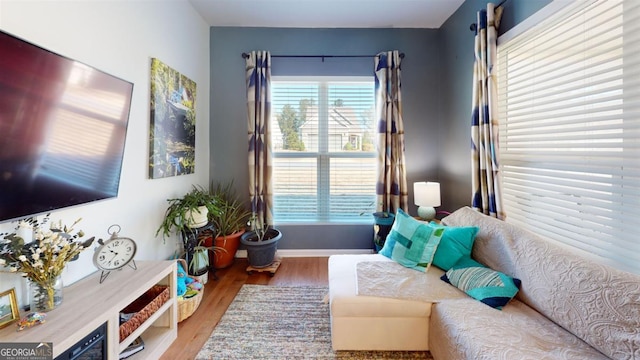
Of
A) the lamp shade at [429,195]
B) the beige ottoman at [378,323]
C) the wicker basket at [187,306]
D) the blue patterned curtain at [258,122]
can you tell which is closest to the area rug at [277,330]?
the beige ottoman at [378,323]

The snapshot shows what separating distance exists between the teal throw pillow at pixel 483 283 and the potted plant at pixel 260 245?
1.70 m

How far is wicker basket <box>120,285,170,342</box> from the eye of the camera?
1.34 metres

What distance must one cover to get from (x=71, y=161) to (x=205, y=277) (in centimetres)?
158

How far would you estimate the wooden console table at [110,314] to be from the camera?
3.27ft

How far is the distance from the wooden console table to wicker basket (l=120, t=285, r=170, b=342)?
0.03m

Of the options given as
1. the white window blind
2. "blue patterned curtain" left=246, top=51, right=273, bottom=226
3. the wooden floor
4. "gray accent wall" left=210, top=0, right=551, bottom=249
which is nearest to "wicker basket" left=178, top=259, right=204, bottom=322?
the wooden floor

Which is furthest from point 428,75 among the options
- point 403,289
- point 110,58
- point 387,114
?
point 110,58

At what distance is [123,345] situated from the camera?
1.28 meters

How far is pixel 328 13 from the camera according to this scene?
2.73 meters

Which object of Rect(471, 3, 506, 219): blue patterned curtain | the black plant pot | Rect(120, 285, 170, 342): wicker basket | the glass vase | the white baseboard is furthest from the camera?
the white baseboard

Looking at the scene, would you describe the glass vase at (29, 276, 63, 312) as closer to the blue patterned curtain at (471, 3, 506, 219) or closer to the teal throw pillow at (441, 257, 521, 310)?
the teal throw pillow at (441, 257, 521, 310)

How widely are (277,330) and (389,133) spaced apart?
2294 millimetres

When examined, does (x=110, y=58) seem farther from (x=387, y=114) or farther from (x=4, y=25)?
(x=387, y=114)

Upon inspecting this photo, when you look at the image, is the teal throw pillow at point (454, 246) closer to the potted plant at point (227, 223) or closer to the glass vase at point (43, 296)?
the potted plant at point (227, 223)
